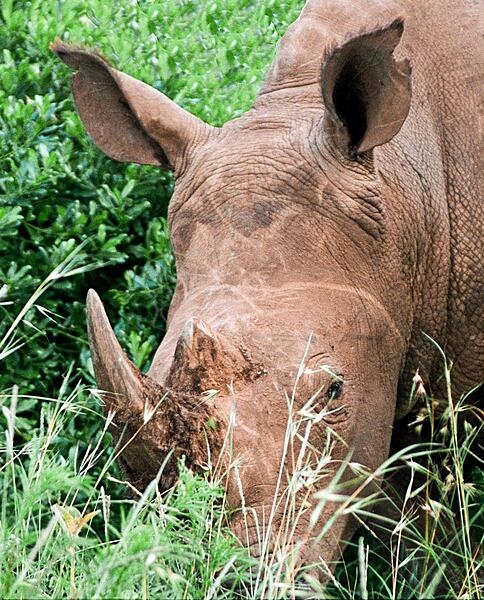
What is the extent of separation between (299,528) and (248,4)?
163 inches

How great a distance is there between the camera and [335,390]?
4527mm

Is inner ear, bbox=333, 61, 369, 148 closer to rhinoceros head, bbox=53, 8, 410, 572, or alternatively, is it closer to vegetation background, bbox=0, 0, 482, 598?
rhinoceros head, bbox=53, 8, 410, 572

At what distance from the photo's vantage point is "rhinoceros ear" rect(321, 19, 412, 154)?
15.1 ft

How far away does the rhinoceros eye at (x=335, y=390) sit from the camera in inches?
177

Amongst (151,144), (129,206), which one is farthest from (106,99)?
(129,206)

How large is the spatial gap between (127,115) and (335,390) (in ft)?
5.17

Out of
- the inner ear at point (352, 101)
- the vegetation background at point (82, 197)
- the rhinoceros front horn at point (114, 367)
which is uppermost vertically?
the inner ear at point (352, 101)

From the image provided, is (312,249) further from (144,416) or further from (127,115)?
(127,115)

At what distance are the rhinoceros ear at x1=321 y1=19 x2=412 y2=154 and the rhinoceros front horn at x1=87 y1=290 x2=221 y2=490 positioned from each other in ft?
3.85

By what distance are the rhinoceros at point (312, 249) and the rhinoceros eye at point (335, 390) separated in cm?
1

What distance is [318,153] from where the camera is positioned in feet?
15.8

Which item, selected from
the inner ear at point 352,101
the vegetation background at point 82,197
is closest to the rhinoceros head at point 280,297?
the inner ear at point 352,101

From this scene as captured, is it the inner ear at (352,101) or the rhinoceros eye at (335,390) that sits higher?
the inner ear at (352,101)

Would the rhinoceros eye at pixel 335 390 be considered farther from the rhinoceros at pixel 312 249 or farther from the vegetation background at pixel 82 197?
the vegetation background at pixel 82 197
